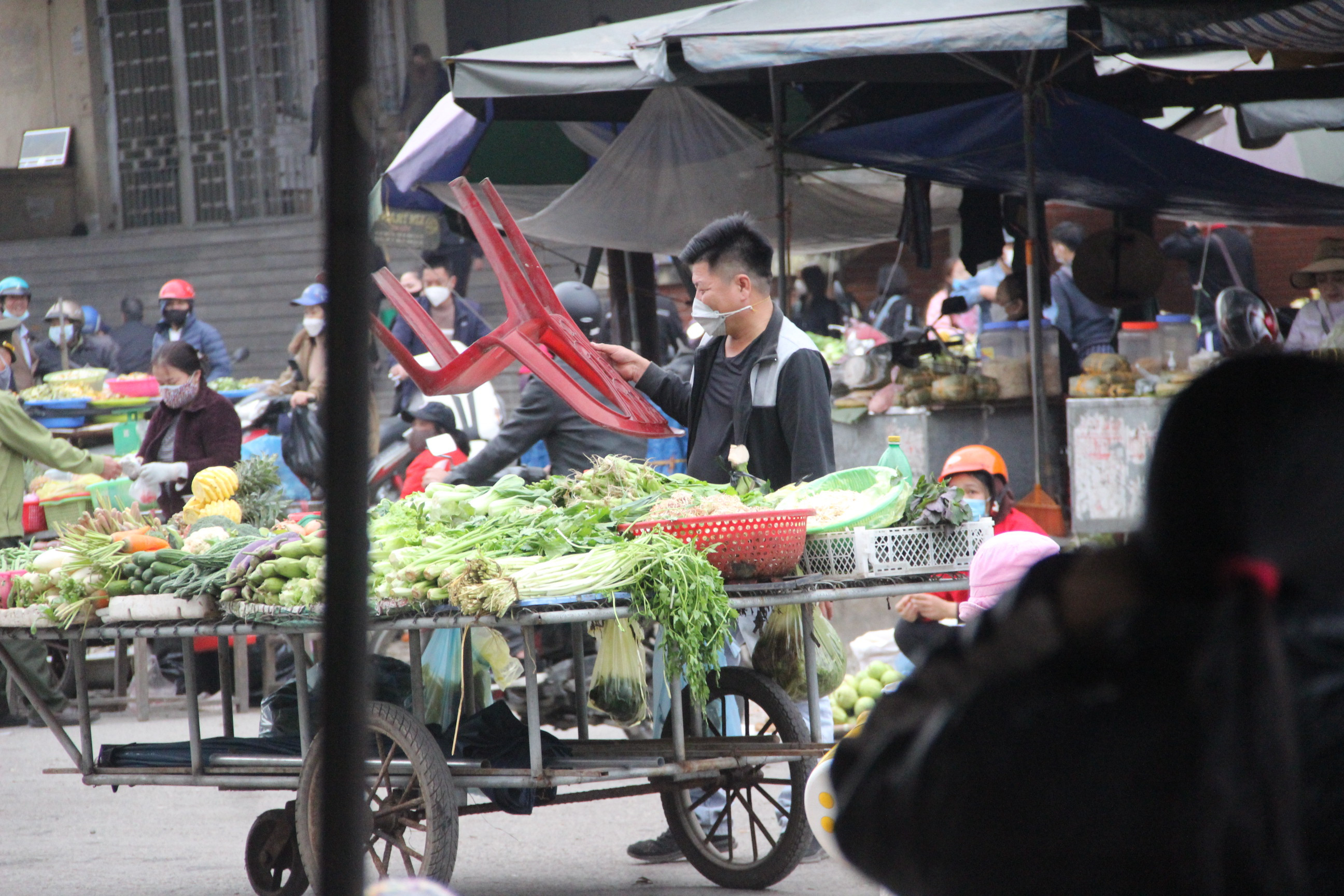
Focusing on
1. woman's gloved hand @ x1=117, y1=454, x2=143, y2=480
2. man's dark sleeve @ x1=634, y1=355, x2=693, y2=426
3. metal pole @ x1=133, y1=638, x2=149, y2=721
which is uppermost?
man's dark sleeve @ x1=634, y1=355, x2=693, y2=426

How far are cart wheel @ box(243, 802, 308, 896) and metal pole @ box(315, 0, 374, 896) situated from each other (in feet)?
11.9

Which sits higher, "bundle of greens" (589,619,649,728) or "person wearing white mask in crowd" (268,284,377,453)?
"person wearing white mask in crowd" (268,284,377,453)

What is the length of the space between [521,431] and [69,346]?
30.6 ft

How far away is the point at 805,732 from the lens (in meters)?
4.46

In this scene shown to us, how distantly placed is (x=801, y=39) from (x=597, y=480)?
9.95 feet

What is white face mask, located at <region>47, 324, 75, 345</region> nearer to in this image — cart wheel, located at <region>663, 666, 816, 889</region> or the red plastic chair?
the red plastic chair

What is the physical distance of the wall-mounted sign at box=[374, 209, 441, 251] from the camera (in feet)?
35.3

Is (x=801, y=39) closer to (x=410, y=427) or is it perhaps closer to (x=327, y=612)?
(x=410, y=427)

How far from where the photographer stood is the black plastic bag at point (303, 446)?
9.52 m

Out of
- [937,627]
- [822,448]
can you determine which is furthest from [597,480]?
[937,627]

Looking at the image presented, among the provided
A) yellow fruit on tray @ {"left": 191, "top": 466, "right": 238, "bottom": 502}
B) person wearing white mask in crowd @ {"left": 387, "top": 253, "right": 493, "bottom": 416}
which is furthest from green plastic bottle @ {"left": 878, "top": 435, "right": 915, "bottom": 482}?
person wearing white mask in crowd @ {"left": 387, "top": 253, "right": 493, "bottom": 416}

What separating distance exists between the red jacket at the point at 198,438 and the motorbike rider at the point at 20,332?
14.8 feet

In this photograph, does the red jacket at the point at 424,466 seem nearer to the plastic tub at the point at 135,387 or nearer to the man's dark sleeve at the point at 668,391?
the man's dark sleeve at the point at 668,391

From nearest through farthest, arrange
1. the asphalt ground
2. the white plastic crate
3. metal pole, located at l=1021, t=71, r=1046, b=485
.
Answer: the white plastic crate, the asphalt ground, metal pole, located at l=1021, t=71, r=1046, b=485
